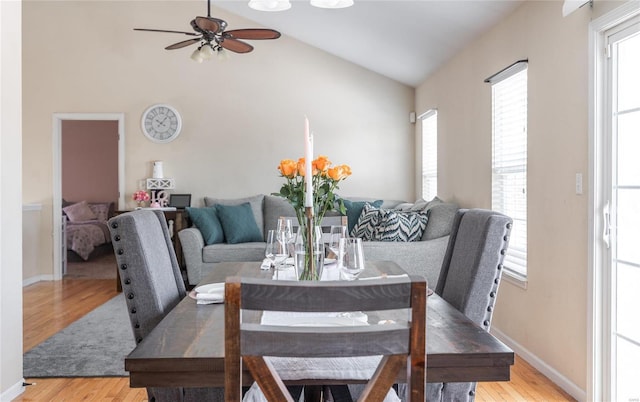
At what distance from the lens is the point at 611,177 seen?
2461mm

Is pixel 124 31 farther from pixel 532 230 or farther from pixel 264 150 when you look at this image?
pixel 532 230

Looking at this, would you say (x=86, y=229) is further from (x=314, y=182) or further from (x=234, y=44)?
(x=314, y=182)

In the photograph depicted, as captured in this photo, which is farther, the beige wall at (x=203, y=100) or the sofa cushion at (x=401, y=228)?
the beige wall at (x=203, y=100)

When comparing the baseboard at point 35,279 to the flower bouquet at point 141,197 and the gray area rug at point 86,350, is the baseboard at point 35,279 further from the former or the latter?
the gray area rug at point 86,350

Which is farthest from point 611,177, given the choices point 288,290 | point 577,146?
point 288,290

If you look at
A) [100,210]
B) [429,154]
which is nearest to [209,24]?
[429,154]

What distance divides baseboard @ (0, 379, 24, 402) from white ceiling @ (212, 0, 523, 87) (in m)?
3.74

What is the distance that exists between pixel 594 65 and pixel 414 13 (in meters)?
1.97

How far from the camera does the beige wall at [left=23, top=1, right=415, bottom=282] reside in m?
6.21

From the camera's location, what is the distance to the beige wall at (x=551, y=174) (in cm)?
268

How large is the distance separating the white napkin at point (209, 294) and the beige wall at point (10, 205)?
151 cm

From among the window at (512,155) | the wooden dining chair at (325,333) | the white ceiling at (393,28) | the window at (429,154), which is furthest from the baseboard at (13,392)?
the window at (429,154)

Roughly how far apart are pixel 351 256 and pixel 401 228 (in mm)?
3003

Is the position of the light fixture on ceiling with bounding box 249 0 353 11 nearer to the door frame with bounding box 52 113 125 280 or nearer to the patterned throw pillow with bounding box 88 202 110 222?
the door frame with bounding box 52 113 125 280
